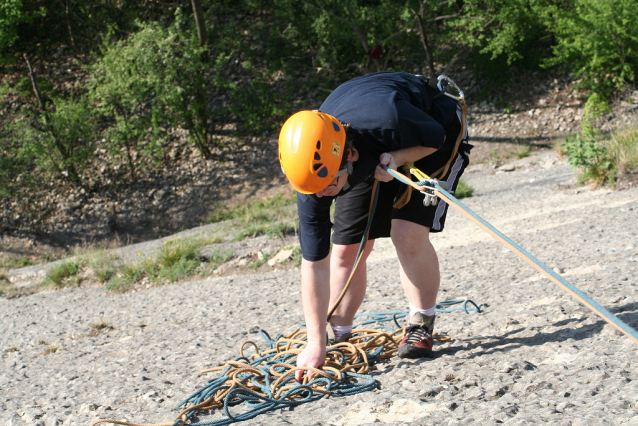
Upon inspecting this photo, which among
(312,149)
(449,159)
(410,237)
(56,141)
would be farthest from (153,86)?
(312,149)

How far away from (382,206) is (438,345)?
0.86 meters

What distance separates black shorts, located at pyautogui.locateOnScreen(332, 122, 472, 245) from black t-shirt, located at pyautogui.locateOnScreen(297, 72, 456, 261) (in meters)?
0.23

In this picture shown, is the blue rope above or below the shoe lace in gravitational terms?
below

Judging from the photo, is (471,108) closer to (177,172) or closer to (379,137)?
(177,172)

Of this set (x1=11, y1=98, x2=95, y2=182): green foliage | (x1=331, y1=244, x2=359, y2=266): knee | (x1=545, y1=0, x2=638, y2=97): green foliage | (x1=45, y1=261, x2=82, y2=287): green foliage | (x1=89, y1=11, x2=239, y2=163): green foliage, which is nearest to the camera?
(x1=331, y1=244, x2=359, y2=266): knee

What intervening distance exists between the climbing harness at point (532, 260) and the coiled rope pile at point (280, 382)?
0.96 metres

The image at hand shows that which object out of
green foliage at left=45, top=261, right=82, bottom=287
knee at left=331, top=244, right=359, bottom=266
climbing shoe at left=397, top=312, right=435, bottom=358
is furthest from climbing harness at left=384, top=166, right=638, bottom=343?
green foliage at left=45, top=261, right=82, bottom=287

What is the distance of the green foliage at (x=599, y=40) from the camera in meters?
13.7

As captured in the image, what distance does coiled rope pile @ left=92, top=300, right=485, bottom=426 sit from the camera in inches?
98.5

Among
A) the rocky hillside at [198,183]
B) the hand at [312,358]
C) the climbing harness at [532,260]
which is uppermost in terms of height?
the climbing harness at [532,260]

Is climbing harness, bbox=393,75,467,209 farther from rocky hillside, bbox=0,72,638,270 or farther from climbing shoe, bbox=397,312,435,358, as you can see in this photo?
rocky hillside, bbox=0,72,638,270

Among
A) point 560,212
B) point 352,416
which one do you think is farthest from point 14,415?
point 560,212

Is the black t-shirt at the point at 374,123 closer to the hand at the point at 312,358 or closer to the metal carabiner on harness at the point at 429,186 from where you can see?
the metal carabiner on harness at the point at 429,186

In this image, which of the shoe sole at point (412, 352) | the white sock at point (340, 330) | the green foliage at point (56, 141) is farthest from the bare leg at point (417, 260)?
the green foliage at point (56, 141)
